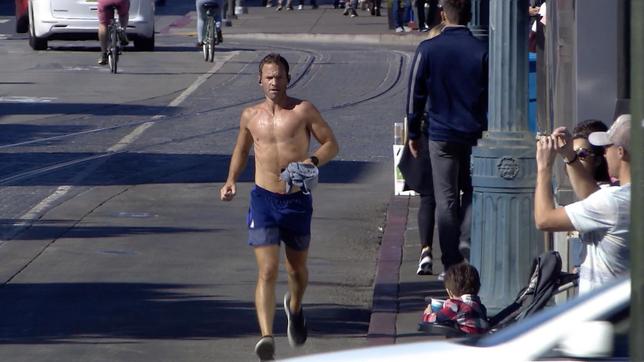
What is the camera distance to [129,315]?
924cm

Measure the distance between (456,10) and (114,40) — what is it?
1590 cm

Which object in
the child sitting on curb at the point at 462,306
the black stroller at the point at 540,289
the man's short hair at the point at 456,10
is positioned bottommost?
the child sitting on curb at the point at 462,306

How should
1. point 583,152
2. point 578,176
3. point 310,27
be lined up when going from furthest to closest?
point 310,27
point 583,152
point 578,176

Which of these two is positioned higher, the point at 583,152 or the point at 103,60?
the point at 583,152

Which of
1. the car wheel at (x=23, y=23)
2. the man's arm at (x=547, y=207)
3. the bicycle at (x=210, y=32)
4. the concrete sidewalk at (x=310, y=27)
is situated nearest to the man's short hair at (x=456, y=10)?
the man's arm at (x=547, y=207)

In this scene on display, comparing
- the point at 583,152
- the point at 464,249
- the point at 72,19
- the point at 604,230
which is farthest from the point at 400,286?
the point at 72,19

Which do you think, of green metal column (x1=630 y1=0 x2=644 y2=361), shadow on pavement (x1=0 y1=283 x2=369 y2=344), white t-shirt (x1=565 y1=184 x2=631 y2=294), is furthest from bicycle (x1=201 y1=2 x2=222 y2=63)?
green metal column (x1=630 y1=0 x2=644 y2=361)

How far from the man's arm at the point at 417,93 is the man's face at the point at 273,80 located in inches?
59.0

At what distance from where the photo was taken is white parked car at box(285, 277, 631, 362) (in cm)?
426

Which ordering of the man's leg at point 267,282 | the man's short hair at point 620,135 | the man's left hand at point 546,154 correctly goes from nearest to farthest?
1. the man's short hair at point 620,135
2. the man's left hand at point 546,154
3. the man's leg at point 267,282

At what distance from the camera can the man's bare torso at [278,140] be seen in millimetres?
8219

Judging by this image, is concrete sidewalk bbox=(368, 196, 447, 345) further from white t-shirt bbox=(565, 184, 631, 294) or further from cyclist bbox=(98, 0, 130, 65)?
cyclist bbox=(98, 0, 130, 65)

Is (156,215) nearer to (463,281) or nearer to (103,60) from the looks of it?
(463,281)

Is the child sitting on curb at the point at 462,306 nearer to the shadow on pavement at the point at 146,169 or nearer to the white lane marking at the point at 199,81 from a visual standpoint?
the shadow on pavement at the point at 146,169
